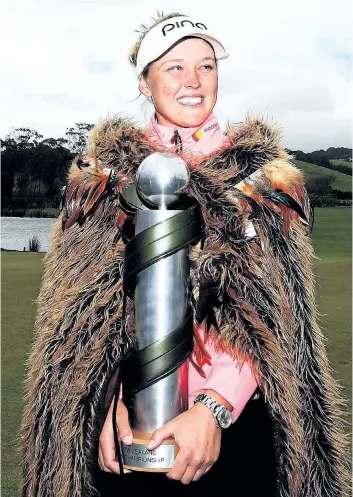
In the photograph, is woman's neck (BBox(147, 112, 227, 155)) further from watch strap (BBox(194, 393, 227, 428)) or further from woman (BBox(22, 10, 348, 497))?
watch strap (BBox(194, 393, 227, 428))

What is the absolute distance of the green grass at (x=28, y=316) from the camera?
3629mm

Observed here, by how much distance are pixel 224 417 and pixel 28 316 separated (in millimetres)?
5493

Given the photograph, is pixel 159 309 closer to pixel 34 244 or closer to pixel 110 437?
pixel 110 437

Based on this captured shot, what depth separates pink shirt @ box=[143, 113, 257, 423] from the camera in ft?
4.70

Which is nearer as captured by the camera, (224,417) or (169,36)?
(224,417)

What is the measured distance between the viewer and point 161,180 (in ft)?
4.43

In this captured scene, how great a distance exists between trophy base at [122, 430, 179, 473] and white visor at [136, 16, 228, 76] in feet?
2.63

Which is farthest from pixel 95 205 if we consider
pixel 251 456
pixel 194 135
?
pixel 251 456

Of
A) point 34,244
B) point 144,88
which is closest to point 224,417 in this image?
point 144,88

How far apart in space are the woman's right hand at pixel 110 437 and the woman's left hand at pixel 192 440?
0.09m

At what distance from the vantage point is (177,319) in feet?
4.47

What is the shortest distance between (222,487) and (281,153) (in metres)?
0.72

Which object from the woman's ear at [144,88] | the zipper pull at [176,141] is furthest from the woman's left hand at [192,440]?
the woman's ear at [144,88]

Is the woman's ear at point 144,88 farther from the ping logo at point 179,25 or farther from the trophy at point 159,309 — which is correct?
the trophy at point 159,309
